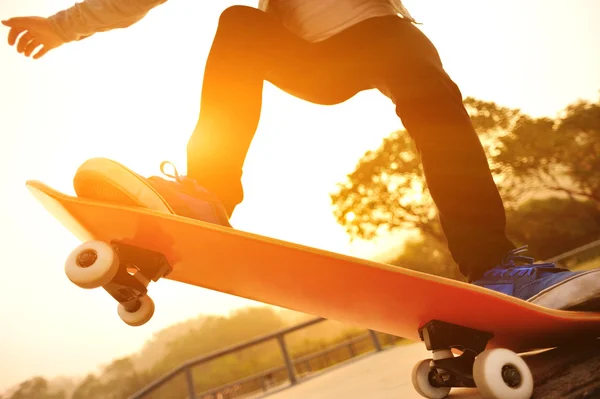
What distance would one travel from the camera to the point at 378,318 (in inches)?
45.3

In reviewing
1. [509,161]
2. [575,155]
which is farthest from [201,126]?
[575,155]

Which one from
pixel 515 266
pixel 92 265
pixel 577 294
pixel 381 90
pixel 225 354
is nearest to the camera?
pixel 92 265

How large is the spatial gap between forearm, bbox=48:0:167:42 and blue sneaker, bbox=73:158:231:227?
544mm

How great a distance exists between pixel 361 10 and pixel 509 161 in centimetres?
1532

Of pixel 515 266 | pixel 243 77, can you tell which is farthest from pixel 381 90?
pixel 515 266

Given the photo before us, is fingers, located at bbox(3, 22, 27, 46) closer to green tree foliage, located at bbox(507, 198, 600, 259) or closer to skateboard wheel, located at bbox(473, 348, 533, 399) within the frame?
skateboard wheel, located at bbox(473, 348, 533, 399)

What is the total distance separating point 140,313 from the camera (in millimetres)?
968

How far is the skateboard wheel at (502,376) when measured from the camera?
0.79 m

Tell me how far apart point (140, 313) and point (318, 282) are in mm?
449

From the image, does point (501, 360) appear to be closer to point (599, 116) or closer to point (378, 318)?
point (378, 318)

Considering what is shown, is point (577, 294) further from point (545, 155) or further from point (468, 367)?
point (545, 155)

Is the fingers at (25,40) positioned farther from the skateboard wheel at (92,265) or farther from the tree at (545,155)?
the tree at (545,155)

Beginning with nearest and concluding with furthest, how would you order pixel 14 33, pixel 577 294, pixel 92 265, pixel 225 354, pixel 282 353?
pixel 92 265 → pixel 577 294 → pixel 14 33 → pixel 225 354 → pixel 282 353

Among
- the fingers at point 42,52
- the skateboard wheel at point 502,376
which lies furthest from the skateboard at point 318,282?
the fingers at point 42,52
